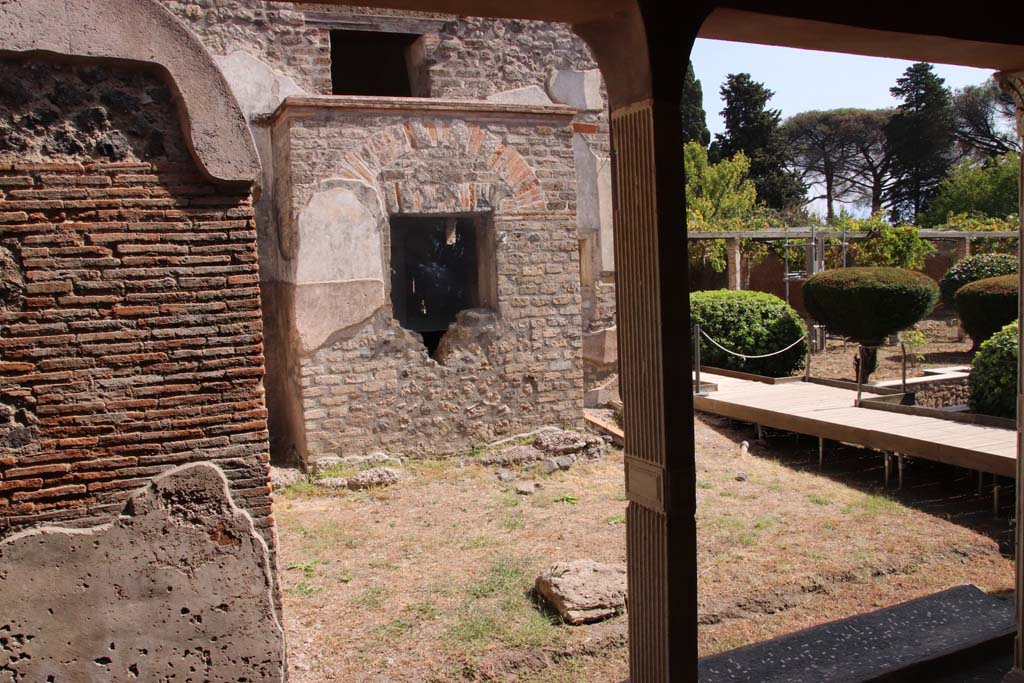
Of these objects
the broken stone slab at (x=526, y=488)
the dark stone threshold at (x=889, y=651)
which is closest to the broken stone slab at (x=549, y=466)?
the broken stone slab at (x=526, y=488)

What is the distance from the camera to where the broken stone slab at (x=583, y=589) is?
552 centimetres

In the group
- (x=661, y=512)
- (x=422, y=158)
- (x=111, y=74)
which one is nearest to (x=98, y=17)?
(x=111, y=74)

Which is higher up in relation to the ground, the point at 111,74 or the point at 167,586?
the point at 111,74

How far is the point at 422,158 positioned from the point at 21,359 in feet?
19.0

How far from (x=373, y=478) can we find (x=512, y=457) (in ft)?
4.90

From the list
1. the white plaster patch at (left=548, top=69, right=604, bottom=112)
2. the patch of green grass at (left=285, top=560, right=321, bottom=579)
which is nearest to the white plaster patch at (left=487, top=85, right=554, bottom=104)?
the white plaster patch at (left=548, top=69, right=604, bottom=112)

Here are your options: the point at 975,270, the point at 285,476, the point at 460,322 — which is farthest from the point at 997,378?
the point at 975,270

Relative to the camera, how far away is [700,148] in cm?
3003

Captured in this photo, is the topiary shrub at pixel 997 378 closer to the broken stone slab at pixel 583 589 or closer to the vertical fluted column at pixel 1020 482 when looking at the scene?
the broken stone slab at pixel 583 589

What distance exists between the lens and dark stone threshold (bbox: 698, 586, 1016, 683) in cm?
413

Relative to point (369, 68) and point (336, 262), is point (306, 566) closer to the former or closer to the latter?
point (336, 262)

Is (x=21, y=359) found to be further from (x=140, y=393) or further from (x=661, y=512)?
(x=661, y=512)

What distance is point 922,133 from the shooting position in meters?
38.1

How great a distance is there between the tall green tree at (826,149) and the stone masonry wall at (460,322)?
38.7 m
